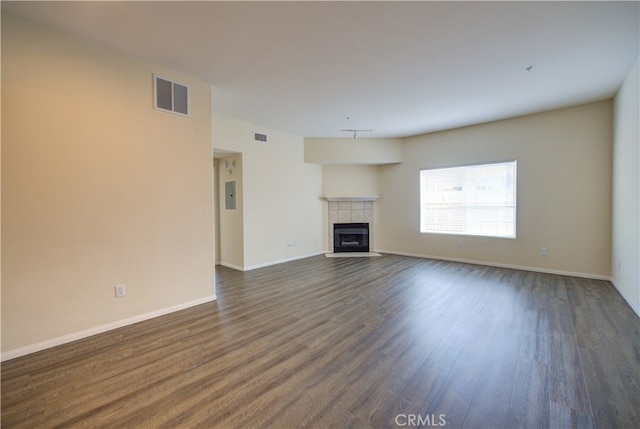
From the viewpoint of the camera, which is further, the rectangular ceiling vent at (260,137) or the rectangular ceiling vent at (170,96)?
the rectangular ceiling vent at (260,137)

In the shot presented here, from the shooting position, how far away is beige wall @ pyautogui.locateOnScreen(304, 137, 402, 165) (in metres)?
6.30

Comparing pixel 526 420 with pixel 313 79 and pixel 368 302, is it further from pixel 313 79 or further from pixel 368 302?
pixel 313 79

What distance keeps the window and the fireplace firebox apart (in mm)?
1414

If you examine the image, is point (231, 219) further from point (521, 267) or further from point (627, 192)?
point (627, 192)

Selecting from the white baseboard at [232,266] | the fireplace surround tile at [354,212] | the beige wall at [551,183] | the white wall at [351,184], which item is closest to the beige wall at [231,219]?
the white baseboard at [232,266]

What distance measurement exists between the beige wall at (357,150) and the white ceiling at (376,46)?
6.83 feet

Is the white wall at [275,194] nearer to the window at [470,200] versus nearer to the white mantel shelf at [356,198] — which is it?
the white mantel shelf at [356,198]

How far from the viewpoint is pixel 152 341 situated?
8.16 feet

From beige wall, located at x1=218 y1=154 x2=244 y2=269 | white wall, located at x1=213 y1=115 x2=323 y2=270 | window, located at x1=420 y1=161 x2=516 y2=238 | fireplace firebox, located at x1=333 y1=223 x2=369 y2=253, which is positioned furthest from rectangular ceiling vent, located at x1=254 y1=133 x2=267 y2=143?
window, located at x1=420 y1=161 x2=516 y2=238

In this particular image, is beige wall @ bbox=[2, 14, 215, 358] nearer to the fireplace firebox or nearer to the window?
the fireplace firebox

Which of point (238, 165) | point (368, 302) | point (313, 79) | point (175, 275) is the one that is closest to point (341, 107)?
point (313, 79)

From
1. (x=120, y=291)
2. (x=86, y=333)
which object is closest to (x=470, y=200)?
(x=120, y=291)

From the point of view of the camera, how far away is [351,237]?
22.6 ft

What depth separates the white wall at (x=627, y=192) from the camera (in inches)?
118
